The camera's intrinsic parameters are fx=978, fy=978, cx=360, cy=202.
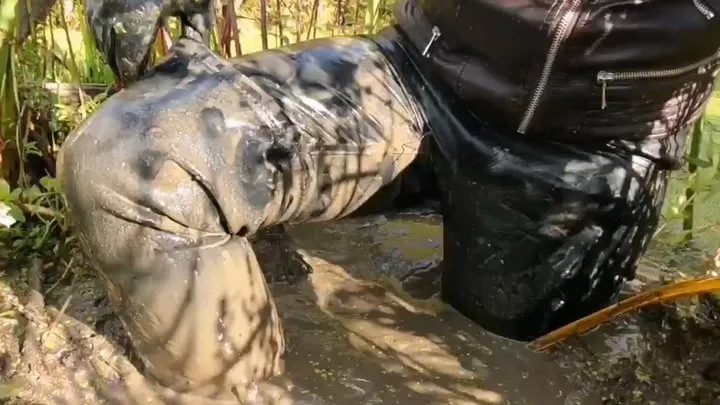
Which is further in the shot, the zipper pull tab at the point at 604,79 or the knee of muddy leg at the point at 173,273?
the zipper pull tab at the point at 604,79

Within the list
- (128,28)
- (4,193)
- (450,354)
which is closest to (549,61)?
(450,354)

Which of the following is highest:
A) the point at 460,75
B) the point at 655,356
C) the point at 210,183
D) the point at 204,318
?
the point at 460,75

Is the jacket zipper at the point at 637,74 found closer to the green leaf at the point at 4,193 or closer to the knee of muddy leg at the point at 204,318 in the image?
the knee of muddy leg at the point at 204,318

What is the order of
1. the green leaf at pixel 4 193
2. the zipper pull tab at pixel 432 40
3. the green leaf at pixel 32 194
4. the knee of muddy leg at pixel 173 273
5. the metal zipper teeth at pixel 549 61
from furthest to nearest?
the green leaf at pixel 32 194 → the green leaf at pixel 4 193 → the zipper pull tab at pixel 432 40 → the metal zipper teeth at pixel 549 61 → the knee of muddy leg at pixel 173 273

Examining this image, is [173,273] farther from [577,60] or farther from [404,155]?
[577,60]

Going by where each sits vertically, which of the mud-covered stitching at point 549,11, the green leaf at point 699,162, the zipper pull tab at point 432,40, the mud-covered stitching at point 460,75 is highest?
the mud-covered stitching at point 549,11

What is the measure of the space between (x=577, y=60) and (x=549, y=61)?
0.17ft

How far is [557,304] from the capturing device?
6.91 feet

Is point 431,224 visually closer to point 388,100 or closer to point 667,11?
point 388,100

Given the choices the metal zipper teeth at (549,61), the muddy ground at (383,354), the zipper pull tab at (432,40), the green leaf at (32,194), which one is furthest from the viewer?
the green leaf at (32,194)

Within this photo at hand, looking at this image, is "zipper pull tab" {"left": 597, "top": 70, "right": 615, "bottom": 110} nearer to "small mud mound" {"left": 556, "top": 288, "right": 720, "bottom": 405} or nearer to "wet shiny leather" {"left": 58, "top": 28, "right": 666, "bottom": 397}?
"wet shiny leather" {"left": 58, "top": 28, "right": 666, "bottom": 397}

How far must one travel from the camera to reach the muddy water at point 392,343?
1.94 m

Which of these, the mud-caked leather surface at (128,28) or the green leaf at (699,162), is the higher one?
the mud-caked leather surface at (128,28)

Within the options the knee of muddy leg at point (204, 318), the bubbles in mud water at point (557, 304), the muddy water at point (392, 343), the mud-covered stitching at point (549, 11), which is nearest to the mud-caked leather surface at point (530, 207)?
the bubbles in mud water at point (557, 304)
